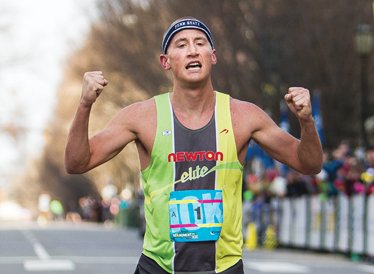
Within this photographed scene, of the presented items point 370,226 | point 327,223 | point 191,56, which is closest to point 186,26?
point 191,56

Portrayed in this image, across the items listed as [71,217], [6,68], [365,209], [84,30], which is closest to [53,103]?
[71,217]

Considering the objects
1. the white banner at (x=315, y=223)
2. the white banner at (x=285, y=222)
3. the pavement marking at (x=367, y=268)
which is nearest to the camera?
the pavement marking at (x=367, y=268)

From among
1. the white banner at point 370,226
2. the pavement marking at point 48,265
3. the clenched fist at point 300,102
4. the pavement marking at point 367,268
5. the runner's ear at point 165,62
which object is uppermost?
the white banner at point 370,226

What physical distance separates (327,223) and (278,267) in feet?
19.7

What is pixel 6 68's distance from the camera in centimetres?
6575

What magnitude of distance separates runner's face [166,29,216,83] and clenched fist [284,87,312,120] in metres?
0.39

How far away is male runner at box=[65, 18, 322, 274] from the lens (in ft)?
20.0

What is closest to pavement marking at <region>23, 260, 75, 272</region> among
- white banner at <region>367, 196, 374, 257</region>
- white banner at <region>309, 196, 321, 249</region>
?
white banner at <region>367, 196, 374, 257</region>

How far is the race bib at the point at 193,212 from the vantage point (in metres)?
6.11

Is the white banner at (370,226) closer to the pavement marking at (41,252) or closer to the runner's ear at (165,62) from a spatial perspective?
the pavement marking at (41,252)

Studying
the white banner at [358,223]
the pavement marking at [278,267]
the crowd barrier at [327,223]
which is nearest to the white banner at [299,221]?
the crowd barrier at [327,223]

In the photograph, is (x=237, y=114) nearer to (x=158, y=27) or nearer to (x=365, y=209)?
(x=365, y=209)

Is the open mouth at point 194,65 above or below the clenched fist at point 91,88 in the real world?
above

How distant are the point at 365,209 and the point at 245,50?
718 inches
